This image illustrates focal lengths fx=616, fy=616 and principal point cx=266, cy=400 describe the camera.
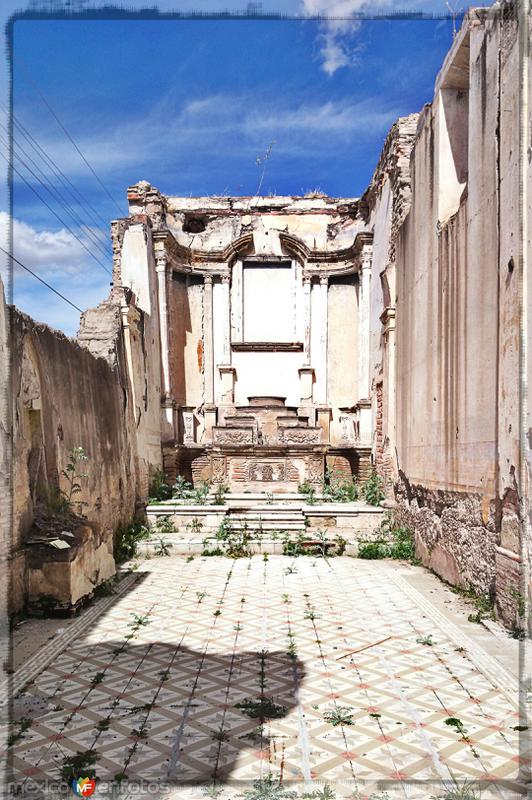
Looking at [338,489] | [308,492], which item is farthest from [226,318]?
[338,489]

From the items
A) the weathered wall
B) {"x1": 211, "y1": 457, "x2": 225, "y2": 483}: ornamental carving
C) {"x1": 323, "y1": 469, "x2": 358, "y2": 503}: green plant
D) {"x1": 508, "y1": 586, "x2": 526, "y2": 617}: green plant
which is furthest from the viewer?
{"x1": 211, "y1": 457, "x2": 225, "y2": 483}: ornamental carving

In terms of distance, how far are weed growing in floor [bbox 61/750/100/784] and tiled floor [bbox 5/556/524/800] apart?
0.13 feet

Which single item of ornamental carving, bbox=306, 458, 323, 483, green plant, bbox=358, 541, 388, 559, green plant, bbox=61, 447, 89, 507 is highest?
green plant, bbox=61, 447, 89, 507

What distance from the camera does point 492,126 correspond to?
19.7 feet

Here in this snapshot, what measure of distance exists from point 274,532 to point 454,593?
384cm

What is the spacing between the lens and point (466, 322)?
6.87 metres

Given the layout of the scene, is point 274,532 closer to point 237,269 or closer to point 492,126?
point 492,126

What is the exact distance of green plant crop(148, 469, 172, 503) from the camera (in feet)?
42.7

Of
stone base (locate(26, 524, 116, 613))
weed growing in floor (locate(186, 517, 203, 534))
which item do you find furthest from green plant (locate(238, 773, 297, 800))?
weed growing in floor (locate(186, 517, 203, 534))

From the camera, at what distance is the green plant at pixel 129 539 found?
30.8 feet

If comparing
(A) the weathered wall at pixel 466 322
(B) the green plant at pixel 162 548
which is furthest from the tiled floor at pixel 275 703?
(B) the green plant at pixel 162 548

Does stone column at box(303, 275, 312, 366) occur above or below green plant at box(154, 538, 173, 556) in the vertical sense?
above

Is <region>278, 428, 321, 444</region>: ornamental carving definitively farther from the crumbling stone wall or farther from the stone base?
the stone base
